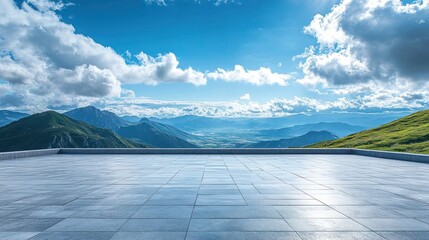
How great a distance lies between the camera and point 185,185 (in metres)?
14.2

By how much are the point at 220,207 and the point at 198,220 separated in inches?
62.2

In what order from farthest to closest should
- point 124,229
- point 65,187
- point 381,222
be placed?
1. point 65,187
2. point 381,222
3. point 124,229

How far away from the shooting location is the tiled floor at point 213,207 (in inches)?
305

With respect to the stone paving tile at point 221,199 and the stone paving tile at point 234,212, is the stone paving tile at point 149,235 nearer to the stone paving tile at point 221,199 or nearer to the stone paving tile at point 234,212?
the stone paving tile at point 234,212

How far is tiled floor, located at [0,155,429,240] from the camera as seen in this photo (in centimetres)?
774

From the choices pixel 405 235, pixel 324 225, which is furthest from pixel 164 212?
pixel 405 235

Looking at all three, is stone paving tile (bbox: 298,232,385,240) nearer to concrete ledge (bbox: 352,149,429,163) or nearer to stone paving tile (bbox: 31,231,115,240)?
stone paving tile (bbox: 31,231,115,240)

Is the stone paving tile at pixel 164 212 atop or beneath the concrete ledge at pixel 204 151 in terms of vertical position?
beneath

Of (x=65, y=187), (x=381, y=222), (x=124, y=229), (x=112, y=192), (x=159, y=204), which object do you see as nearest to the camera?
(x=124, y=229)

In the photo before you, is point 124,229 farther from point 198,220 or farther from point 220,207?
point 220,207

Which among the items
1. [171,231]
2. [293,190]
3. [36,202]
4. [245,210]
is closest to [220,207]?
[245,210]

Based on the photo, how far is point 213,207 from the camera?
33.3 ft

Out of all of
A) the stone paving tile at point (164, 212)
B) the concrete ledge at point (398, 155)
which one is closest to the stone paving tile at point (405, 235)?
the stone paving tile at point (164, 212)

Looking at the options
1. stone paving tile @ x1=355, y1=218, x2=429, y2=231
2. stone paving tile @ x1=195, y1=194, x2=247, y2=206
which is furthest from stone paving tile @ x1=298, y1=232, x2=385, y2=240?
stone paving tile @ x1=195, y1=194, x2=247, y2=206
